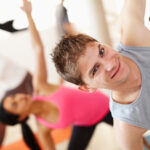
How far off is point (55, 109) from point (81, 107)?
0.44 ft

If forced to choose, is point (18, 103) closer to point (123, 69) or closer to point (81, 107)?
point (81, 107)

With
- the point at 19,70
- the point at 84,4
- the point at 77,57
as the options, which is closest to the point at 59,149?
the point at 19,70

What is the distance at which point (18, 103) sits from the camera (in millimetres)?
1275

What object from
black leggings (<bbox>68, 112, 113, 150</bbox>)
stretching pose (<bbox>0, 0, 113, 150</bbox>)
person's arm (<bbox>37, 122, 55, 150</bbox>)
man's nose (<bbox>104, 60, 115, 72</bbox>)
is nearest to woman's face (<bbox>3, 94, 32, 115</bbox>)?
stretching pose (<bbox>0, 0, 113, 150</bbox>)

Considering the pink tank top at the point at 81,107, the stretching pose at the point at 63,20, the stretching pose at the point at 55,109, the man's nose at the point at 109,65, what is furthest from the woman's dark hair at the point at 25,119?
the man's nose at the point at 109,65

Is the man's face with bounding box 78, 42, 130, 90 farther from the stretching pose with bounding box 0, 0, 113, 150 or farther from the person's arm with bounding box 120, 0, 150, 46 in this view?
the stretching pose with bounding box 0, 0, 113, 150

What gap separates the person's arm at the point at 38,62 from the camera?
0.76m

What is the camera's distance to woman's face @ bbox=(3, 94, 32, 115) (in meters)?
1.24

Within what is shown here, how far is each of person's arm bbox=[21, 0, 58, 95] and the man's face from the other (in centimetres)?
23

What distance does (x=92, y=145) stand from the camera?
146 cm

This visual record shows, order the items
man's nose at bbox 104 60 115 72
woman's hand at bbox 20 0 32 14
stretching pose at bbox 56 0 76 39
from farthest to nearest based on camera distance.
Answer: stretching pose at bbox 56 0 76 39, woman's hand at bbox 20 0 32 14, man's nose at bbox 104 60 115 72

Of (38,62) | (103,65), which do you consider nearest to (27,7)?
(103,65)

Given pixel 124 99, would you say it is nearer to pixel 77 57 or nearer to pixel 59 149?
pixel 77 57

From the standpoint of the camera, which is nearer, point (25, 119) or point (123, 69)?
point (123, 69)
